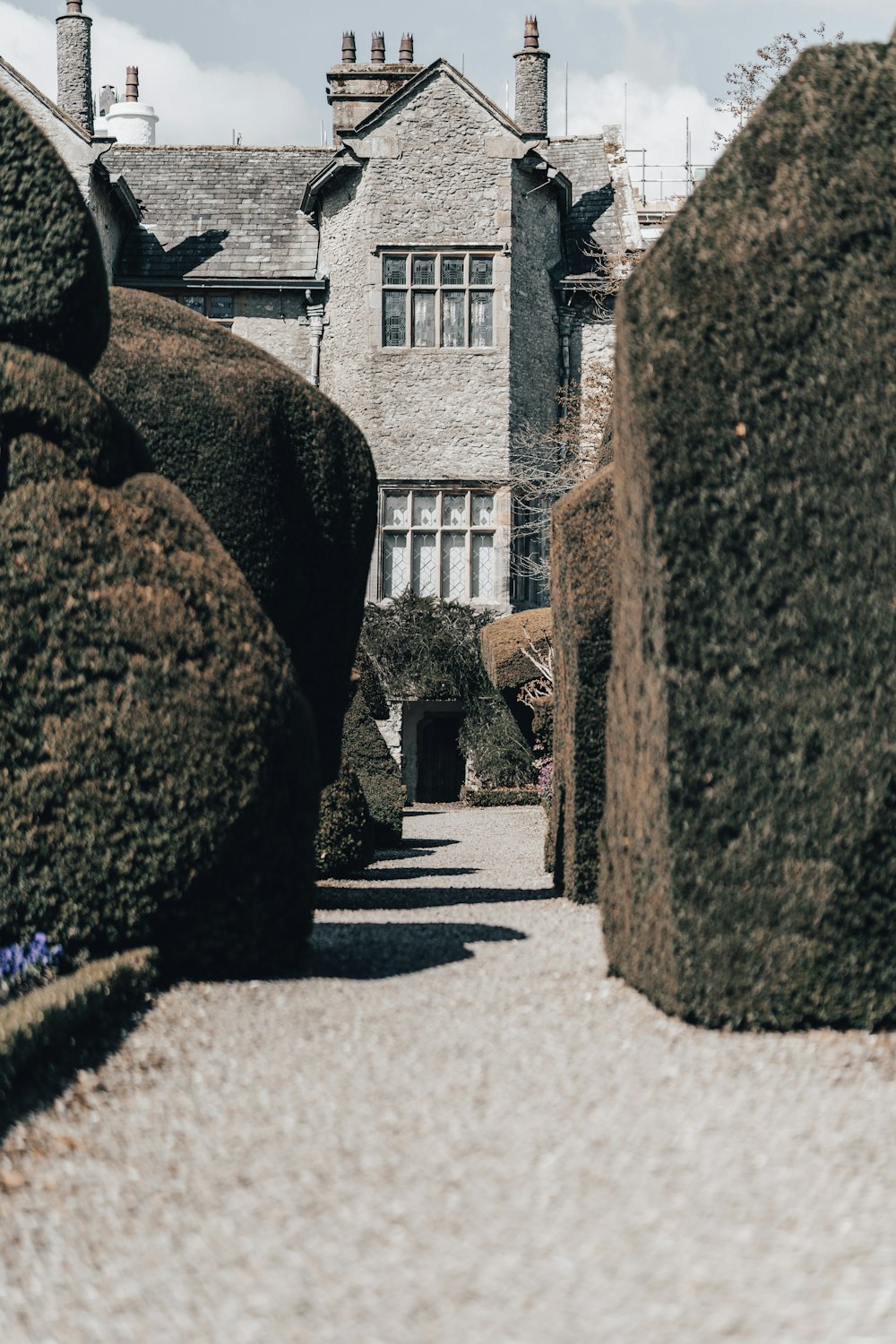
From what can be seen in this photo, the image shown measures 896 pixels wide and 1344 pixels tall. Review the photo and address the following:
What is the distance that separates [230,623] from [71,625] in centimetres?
64

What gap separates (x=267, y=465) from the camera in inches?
318

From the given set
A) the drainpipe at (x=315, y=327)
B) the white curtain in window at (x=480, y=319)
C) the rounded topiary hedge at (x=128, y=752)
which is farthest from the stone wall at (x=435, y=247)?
the rounded topiary hedge at (x=128, y=752)

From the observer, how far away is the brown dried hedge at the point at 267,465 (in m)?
7.86

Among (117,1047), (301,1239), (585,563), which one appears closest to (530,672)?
(585,563)

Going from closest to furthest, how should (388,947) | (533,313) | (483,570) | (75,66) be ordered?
(388,947) → (483,570) → (533,313) → (75,66)

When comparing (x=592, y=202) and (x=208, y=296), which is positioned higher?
(x=592, y=202)

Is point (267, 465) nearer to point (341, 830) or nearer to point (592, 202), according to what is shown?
point (341, 830)

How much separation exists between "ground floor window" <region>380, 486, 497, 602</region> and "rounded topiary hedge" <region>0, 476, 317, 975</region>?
54.1 ft

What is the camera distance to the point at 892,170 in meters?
5.39

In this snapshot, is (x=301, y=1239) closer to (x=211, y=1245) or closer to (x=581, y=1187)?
(x=211, y=1245)

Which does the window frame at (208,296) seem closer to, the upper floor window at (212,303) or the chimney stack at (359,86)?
the upper floor window at (212,303)

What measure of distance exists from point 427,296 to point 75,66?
7.70 m

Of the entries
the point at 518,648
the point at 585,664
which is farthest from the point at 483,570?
the point at 585,664

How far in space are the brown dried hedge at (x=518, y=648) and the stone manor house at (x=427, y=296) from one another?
3069mm
